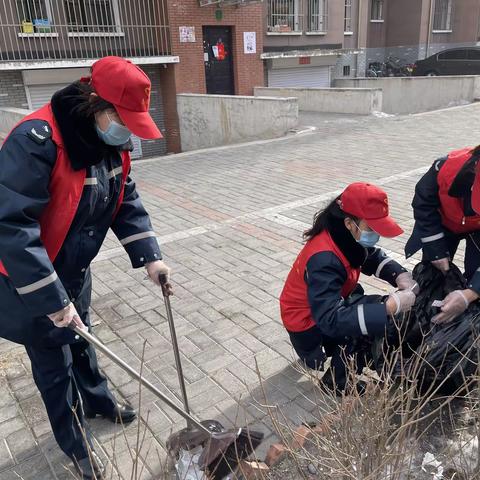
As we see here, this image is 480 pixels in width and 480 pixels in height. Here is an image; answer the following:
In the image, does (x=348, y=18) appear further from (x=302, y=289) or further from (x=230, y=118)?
(x=302, y=289)

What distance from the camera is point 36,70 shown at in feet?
40.3

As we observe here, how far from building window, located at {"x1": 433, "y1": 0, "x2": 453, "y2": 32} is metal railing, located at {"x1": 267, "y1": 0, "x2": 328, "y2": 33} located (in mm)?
10402

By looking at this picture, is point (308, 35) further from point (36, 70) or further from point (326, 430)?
point (326, 430)

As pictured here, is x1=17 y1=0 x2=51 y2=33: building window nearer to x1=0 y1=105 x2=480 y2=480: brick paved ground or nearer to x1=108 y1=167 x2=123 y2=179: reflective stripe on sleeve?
x1=0 y1=105 x2=480 y2=480: brick paved ground

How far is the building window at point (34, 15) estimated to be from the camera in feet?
40.1

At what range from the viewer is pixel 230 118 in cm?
1191

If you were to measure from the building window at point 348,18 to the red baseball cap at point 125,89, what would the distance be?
71.9 feet

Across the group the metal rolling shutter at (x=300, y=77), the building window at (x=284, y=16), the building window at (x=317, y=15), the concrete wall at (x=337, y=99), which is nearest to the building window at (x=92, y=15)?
the concrete wall at (x=337, y=99)

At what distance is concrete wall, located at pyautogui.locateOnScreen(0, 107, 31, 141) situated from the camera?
10.2 meters

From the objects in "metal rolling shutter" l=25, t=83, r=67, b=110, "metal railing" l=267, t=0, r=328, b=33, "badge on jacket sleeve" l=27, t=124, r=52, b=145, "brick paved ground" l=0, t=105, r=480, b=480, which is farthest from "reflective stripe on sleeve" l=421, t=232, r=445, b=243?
"metal railing" l=267, t=0, r=328, b=33

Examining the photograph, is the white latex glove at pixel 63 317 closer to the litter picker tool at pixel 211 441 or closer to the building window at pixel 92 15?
the litter picker tool at pixel 211 441

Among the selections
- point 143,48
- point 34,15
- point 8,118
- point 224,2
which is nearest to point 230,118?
point 143,48

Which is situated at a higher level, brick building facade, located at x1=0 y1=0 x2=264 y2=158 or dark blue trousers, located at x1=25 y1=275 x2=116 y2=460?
brick building facade, located at x1=0 y1=0 x2=264 y2=158

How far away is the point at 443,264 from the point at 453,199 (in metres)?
0.38
